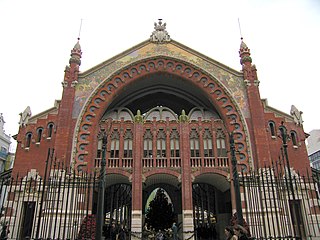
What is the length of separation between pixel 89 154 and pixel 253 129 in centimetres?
1291

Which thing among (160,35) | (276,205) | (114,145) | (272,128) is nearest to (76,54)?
(160,35)

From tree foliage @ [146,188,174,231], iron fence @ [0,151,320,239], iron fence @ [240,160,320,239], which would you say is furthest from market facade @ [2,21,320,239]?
iron fence @ [240,160,320,239]

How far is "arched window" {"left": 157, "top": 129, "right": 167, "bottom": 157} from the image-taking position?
23.6 m

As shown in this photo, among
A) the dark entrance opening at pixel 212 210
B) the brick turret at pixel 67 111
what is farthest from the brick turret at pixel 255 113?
the brick turret at pixel 67 111

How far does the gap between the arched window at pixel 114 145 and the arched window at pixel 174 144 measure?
170 inches


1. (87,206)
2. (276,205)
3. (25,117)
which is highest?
(25,117)

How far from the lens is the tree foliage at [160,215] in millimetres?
26844

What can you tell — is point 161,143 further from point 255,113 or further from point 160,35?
point 160,35

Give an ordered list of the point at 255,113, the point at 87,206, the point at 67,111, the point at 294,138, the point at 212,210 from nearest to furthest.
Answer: the point at 87,206 < the point at 67,111 < the point at 255,113 < the point at 294,138 < the point at 212,210

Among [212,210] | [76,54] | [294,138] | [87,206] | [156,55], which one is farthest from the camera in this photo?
[212,210]

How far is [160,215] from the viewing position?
27.0 metres

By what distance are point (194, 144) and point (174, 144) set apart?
163 cm

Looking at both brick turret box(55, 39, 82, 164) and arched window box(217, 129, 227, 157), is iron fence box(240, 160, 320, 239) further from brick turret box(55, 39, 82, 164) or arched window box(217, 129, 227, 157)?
brick turret box(55, 39, 82, 164)

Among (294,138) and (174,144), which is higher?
(294,138)
